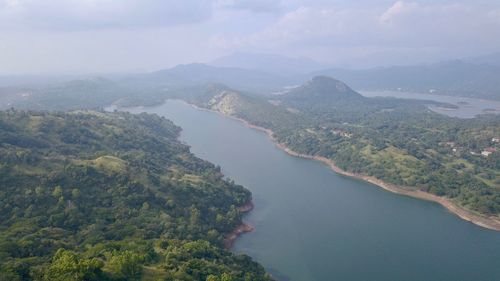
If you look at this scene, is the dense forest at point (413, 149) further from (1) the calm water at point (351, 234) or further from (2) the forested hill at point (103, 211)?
(2) the forested hill at point (103, 211)

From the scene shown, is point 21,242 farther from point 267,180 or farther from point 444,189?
point 444,189

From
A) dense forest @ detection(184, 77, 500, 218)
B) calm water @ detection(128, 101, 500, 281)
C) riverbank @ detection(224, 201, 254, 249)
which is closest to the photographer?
calm water @ detection(128, 101, 500, 281)

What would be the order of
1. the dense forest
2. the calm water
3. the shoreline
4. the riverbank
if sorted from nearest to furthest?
the calm water
the riverbank
the shoreline
the dense forest

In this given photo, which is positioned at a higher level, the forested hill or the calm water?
the forested hill

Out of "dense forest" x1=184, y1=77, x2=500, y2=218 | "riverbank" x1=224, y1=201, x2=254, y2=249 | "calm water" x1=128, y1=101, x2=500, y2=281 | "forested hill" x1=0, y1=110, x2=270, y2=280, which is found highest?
"forested hill" x1=0, y1=110, x2=270, y2=280

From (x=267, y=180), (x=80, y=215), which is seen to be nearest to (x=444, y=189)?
(x=267, y=180)

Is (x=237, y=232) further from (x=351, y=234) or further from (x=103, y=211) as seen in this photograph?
(x=103, y=211)

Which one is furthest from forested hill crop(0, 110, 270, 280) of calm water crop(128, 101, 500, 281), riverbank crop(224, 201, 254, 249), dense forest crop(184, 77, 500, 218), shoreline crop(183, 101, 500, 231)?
dense forest crop(184, 77, 500, 218)

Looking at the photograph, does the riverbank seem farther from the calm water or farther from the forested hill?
the forested hill

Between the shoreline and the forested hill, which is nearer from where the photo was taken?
the forested hill
